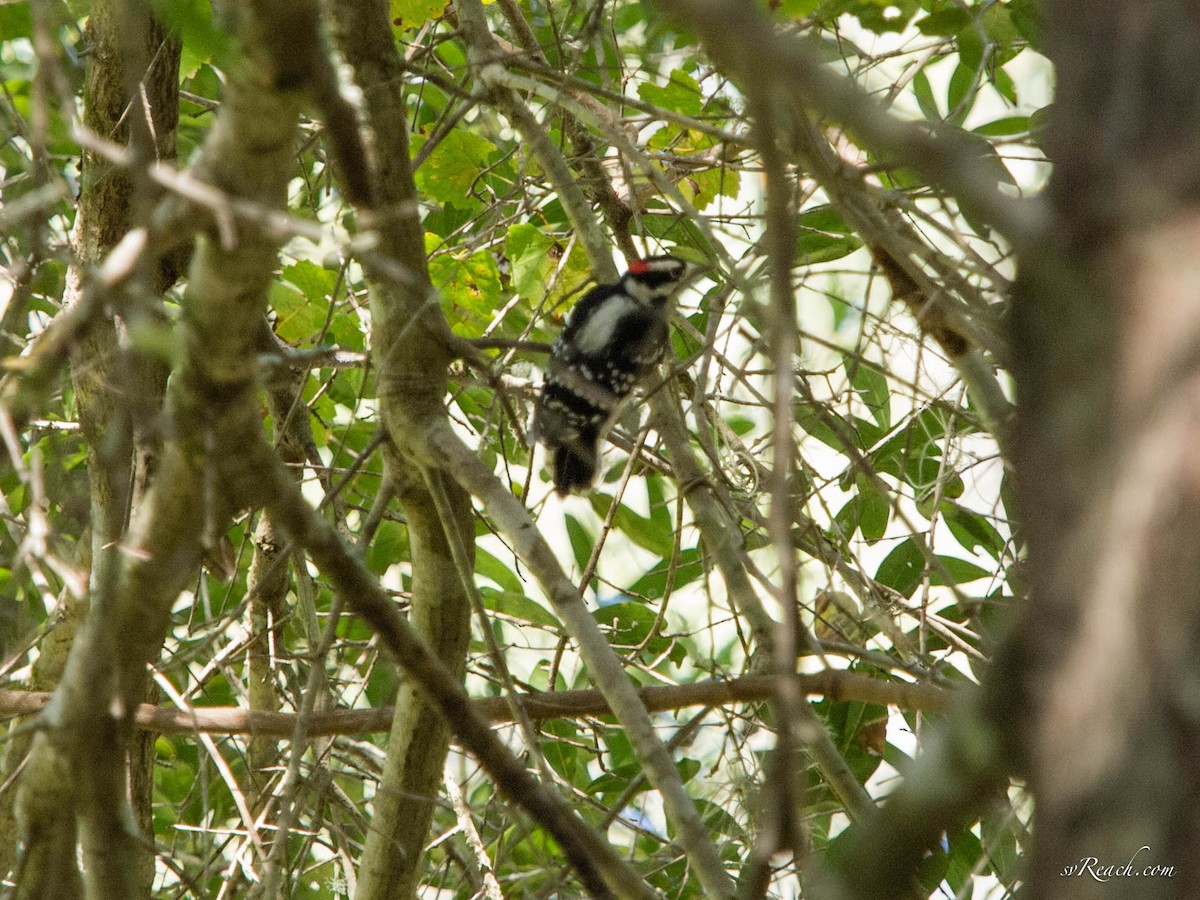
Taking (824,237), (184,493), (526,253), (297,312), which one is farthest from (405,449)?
(824,237)

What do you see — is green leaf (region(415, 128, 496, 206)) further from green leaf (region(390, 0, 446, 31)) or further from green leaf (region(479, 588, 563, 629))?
green leaf (region(479, 588, 563, 629))

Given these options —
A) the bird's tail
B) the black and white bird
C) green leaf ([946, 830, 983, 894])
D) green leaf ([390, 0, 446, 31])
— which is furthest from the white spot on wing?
green leaf ([946, 830, 983, 894])

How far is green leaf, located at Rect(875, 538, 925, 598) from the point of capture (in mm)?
3570

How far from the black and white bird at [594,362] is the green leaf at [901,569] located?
0.99m

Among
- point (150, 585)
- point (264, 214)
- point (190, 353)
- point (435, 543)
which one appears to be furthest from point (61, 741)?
point (435, 543)

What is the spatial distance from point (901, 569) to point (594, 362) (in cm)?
143

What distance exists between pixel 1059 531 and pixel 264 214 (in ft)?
2.63

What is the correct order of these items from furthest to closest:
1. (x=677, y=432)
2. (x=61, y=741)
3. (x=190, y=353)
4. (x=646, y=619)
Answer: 1. (x=646, y=619)
2. (x=677, y=432)
3. (x=61, y=741)
4. (x=190, y=353)

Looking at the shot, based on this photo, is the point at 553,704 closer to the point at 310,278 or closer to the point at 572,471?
the point at 310,278

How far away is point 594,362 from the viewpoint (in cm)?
445

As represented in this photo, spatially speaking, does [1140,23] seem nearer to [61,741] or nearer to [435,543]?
[61,741]

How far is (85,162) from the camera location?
321 cm

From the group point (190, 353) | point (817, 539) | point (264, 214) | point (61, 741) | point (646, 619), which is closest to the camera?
point (264, 214)

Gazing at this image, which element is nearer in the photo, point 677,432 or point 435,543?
point 435,543
